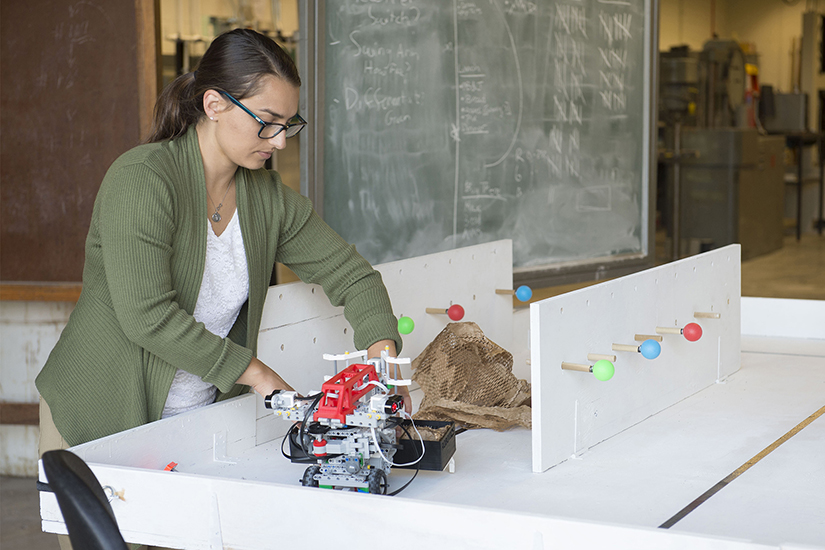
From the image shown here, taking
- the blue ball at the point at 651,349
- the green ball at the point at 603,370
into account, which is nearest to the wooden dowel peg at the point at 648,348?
the blue ball at the point at 651,349

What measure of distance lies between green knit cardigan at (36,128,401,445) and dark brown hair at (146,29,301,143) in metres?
0.04

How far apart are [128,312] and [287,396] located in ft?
0.88

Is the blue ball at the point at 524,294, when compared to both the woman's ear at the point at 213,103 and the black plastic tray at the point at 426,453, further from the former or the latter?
the woman's ear at the point at 213,103

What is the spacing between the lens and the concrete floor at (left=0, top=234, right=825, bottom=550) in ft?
8.75

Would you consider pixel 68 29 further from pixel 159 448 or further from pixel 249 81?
pixel 159 448

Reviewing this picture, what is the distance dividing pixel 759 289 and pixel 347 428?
5.26 meters

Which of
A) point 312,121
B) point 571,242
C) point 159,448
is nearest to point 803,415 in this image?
point 159,448

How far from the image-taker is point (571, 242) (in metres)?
3.66

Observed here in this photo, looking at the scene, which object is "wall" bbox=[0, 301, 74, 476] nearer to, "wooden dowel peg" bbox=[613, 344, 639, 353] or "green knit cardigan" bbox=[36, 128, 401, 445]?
"green knit cardigan" bbox=[36, 128, 401, 445]

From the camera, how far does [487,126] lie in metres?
3.34

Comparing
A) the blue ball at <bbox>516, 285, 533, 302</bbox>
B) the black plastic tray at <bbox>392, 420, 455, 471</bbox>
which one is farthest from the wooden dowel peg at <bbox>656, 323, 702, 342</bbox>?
the black plastic tray at <bbox>392, 420, 455, 471</bbox>

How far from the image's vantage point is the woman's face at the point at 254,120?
1283 millimetres

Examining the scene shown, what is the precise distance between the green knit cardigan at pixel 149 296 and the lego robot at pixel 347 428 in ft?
0.60

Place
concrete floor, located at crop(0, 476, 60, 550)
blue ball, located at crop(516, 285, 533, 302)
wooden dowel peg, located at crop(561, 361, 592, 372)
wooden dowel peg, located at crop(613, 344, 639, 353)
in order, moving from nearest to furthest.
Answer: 1. wooden dowel peg, located at crop(561, 361, 592, 372)
2. wooden dowel peg, located at crop(613, 344, 639, 353)
3. blue ball, located at crop(516, 285, 533, 302)
4. concrete floor, located at crop(0, 476, 60, 550)
